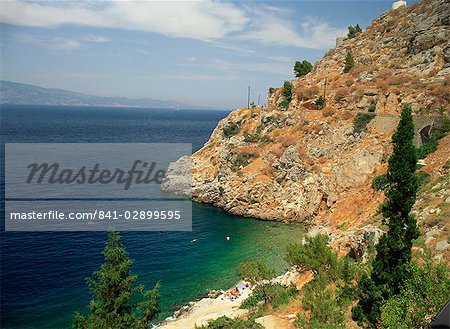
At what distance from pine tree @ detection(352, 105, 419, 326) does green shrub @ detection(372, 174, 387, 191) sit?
2292 centimetres

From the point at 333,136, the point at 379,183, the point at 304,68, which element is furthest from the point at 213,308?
the point at 304,68

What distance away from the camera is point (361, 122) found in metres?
48.3

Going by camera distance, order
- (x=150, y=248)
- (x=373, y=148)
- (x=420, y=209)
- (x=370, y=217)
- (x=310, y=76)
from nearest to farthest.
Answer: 1. (x=420, y=209)
2. (x=370, y=217)
3. (x=150, y=248)
4. (x=373, y=148)
5. (x=310, y=76)

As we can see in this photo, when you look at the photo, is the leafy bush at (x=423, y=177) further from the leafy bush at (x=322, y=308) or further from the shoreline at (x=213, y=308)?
the leafy bush at (x=322, y=308)

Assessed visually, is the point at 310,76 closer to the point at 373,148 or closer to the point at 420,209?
the point at 373,148

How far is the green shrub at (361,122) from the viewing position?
4769cm

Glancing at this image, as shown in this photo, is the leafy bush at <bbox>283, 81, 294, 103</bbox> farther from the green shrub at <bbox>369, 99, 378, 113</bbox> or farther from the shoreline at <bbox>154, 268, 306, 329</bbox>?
the shoreline at <bbox>154, 268, 306, 329</bbox>

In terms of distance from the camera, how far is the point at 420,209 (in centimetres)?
2717

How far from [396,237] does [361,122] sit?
3457 centimetres

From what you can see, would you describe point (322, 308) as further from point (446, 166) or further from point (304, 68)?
point (304, 68)

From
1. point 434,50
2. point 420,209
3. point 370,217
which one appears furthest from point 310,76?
point 420,209

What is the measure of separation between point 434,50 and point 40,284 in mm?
58960

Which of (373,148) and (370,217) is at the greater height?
(373,148)

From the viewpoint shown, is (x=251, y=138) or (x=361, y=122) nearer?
(x=361, y=122)
